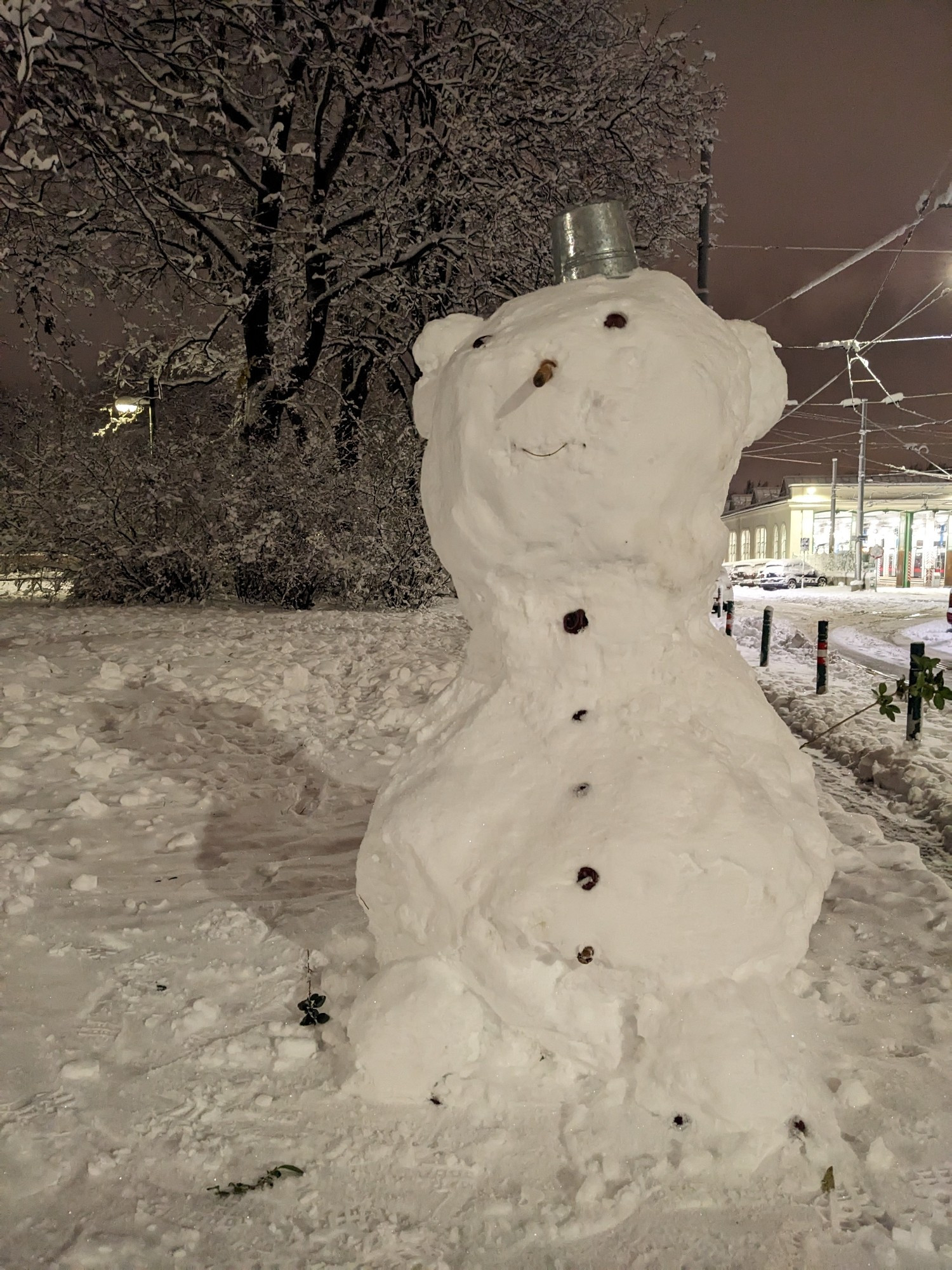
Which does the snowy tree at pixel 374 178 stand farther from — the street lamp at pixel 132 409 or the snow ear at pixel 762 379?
the snow ear at pixel 762 379

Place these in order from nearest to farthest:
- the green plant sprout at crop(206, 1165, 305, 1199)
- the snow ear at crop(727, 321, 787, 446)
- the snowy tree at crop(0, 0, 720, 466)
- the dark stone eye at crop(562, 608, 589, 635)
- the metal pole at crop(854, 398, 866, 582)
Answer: the green plant sprout at crop(206, 1165, 305, 1199)
the dark stone eye at crop(562, 608, 589, 635)
the snow ear at crop(727, 321, 787, 446)
the snowy tree at crop(0, 0, 720, 466)
the metal pole at crop(854, 398, 866, 582)

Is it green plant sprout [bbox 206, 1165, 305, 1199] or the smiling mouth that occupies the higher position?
the smiling mouth

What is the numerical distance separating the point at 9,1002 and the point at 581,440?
283 cm

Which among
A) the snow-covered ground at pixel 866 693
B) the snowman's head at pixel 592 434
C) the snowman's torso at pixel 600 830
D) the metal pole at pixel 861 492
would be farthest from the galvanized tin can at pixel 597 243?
the metal pole at pixel 861 492

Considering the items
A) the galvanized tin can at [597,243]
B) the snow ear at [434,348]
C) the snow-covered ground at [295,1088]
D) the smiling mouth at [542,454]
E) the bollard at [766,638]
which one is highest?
the galvanized tin can at [597,243]

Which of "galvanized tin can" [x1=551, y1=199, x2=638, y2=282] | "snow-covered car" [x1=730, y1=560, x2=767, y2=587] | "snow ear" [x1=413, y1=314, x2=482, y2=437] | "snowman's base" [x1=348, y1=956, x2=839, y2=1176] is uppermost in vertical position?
"galvanized tin can" [x1=551, y1=199, x2=638, y2=282]

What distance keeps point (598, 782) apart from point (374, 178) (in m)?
13.0

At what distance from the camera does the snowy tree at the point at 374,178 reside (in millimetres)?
10898

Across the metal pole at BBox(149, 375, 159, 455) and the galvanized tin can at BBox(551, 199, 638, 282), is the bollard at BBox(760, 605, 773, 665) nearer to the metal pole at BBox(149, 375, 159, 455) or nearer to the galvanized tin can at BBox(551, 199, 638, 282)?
the metal pole at BBox(149, 375, 159, 455)

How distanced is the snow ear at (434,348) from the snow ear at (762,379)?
39.0 inches

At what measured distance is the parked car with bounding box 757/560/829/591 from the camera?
39625 millimetres

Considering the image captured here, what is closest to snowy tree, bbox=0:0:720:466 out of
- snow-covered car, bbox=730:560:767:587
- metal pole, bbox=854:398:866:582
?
metal pole, bbox=854:398:866:582

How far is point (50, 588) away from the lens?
13.2m

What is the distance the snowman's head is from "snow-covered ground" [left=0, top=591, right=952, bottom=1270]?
1706mm
